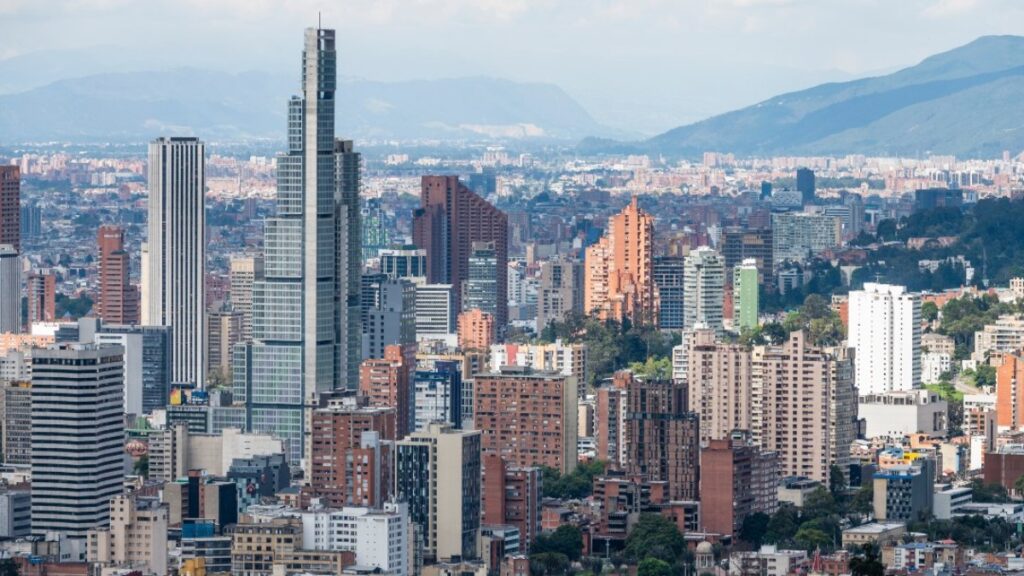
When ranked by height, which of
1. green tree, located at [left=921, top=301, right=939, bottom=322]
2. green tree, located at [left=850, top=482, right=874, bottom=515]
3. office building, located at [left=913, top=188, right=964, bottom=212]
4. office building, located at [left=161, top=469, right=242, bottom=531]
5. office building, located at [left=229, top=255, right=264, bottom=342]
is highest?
office building, located at [left=913, top=188, right=964, bottom=212]

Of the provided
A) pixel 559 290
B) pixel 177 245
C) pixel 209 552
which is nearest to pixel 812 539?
pixel 209 552

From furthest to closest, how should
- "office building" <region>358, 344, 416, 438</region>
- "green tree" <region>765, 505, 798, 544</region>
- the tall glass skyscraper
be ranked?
1. the tall glass skyscraper
2. "office building" <region>358, 344, 416, 438</region>
3. "green tree" <region>765, 505, 798, 544</region>


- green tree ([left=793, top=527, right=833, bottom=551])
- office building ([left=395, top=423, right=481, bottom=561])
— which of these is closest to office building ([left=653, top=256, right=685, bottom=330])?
green tree ([left=793, top=527, right=833, bottom=551])

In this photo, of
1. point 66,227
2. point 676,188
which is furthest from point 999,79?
point 66,227

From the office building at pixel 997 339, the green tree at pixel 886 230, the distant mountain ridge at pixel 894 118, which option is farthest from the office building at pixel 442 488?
the distant mountain ridge at pixel 894 118

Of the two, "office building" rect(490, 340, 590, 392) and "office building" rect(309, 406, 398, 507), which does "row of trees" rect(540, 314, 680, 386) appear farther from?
"office building" rect(309, 406, 398, 507)

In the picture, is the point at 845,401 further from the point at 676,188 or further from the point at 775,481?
the point at 676,188
